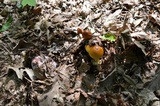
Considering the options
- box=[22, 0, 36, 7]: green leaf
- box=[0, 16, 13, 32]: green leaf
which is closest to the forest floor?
box=[0, 16, 13, 32]: green leaf

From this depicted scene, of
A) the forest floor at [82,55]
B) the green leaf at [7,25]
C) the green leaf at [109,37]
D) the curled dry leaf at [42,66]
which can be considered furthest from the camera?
the green leaf at [7,25]

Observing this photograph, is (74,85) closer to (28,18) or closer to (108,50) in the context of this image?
(108,50)

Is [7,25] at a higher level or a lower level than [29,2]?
lower

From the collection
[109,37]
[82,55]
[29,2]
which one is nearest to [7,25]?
[29,2]

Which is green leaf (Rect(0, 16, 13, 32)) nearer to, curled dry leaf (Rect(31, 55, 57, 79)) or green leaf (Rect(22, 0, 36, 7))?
green leaf (Rect(22, 0, 36, 7))

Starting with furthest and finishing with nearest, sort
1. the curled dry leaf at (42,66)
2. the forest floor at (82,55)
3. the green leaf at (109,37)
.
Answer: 1. the green leaf at (109,37)
2. the curled dry leaf at (42,66)
3. the forest floor at (82,55)

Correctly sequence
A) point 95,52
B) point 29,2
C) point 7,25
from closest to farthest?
point 95,52
point 29,2
point 7,25

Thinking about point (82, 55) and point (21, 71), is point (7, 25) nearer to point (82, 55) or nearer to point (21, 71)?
point (21, 71)

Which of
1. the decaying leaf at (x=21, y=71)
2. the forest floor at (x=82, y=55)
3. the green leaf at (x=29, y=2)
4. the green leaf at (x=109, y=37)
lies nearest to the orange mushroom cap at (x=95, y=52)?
the forest floor at (x=82, y=55)

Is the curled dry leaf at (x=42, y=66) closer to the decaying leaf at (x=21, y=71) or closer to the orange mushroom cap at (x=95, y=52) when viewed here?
the decaying leaf at (x=21, y=71)
